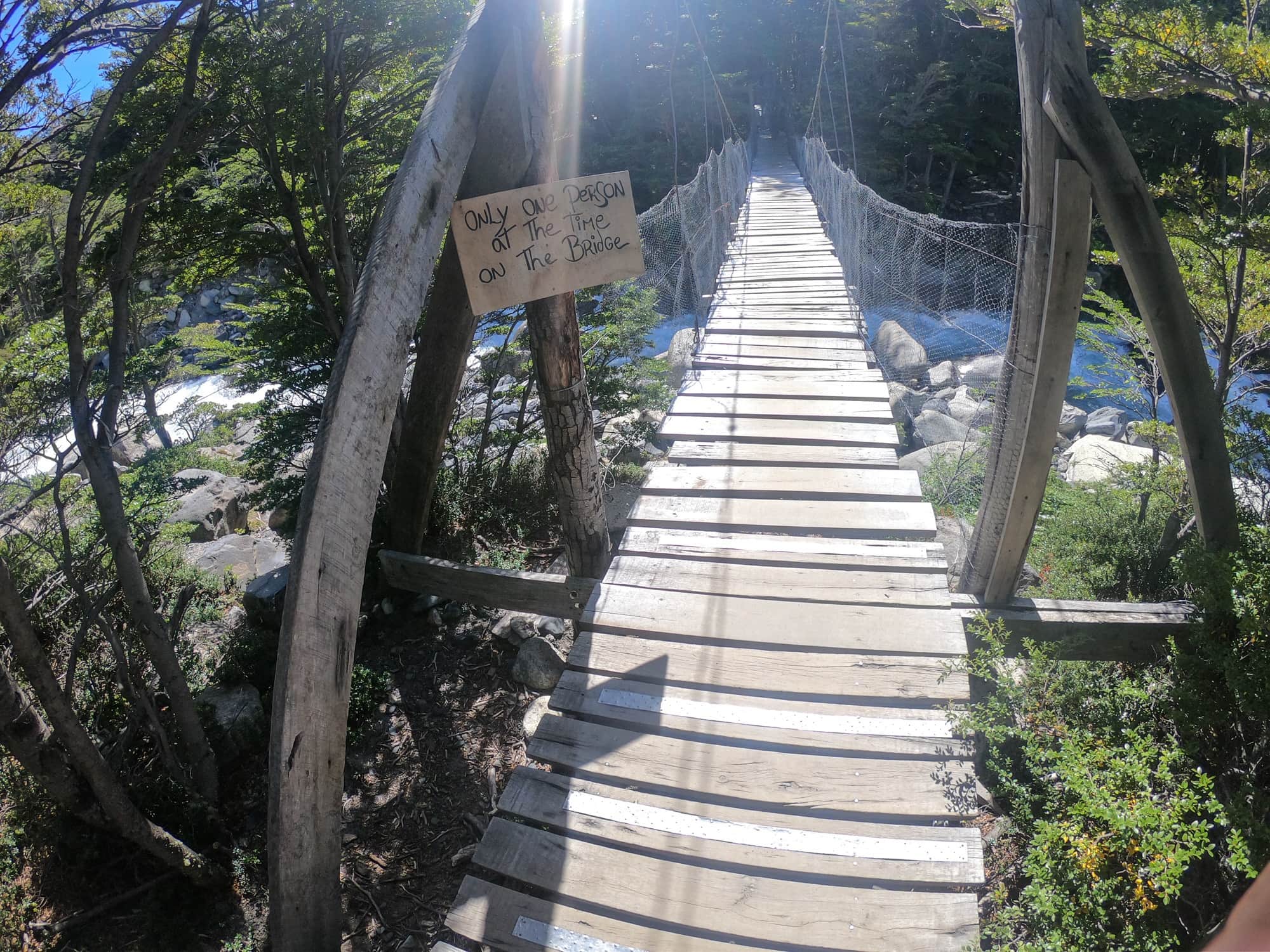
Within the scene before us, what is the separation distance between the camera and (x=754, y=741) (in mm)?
1705

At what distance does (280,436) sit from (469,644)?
1528mm

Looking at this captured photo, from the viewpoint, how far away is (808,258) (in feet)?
20.1

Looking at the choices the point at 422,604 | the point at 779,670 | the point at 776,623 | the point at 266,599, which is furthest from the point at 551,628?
the point at 779,670

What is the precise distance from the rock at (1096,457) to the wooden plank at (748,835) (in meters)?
4.95

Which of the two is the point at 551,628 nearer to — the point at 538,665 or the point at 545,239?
the point at 538,665

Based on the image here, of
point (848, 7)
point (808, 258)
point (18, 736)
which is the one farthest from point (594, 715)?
point (848, 7)

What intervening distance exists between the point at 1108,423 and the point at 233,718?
8.01m

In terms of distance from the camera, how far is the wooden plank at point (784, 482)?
8.60ft

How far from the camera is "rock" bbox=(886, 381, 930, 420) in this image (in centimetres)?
723

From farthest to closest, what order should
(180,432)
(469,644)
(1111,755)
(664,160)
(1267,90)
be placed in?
1. (664,160)
2. (180,432)
3. (469,644)
4. (1267,90)
5. (1111,755)

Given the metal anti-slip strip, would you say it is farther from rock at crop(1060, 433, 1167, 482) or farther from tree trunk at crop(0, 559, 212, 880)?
rock at crop(1060, 433, 1167, 482)

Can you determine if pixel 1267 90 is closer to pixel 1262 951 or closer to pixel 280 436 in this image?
pixel 1262 951

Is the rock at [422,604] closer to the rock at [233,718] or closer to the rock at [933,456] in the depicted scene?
Answer: the rock at [233,718]

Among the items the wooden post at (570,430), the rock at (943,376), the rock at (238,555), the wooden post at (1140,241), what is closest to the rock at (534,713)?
the wooden post at (570,430)
